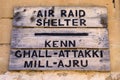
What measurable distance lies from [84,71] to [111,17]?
1.70 ft

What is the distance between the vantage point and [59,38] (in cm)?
268

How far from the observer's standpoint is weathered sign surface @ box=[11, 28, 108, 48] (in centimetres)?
266

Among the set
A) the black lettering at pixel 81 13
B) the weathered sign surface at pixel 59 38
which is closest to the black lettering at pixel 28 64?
the weathered sign surface at pixel 59 38

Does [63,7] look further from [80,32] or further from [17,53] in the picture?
[17,53]

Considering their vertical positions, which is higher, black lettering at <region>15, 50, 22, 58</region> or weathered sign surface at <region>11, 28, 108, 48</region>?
weathered sign surface at <region>11, 28, 108, 48</region>

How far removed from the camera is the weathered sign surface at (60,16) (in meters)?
2.73

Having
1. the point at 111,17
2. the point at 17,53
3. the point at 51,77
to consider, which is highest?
the point at 111,17

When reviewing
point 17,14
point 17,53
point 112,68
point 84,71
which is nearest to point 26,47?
point 17,53

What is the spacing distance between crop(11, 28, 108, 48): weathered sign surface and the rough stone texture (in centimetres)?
7

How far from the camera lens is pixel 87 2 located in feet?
9.28

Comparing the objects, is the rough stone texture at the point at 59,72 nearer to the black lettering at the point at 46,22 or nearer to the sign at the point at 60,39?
the sign at the point at 60,39

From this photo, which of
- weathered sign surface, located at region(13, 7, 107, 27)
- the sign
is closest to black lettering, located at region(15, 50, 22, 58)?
the sign

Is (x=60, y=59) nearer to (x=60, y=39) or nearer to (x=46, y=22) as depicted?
(x=60, y=39)

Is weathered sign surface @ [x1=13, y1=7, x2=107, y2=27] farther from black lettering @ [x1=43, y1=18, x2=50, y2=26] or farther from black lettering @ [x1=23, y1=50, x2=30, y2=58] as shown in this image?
black lettering @ [x1=23, y1=50, x2=30, y2=58]
